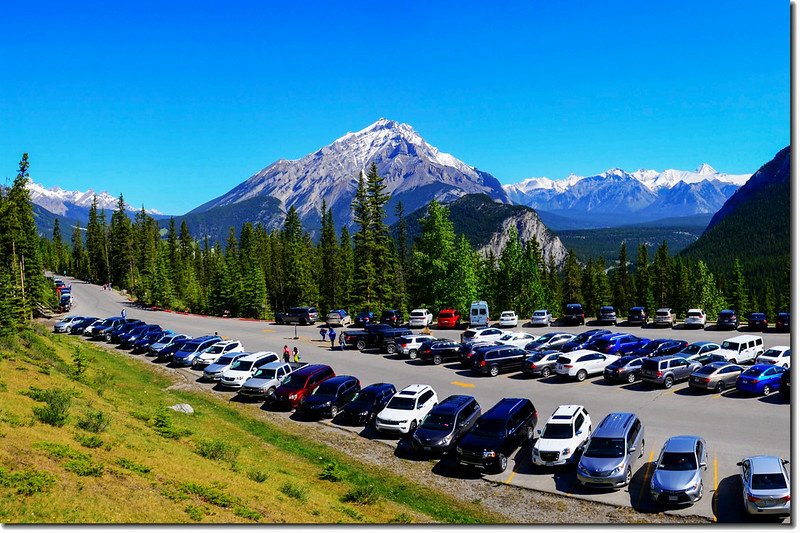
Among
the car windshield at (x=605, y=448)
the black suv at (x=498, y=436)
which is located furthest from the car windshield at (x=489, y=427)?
the car windshield at (x=605, y=448)

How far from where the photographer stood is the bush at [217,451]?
18781mm

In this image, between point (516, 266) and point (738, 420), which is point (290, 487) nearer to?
point (738, 420)

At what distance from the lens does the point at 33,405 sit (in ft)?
62.9

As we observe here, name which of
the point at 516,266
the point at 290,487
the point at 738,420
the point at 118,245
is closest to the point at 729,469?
the point at 738,420

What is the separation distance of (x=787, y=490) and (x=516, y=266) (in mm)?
68787

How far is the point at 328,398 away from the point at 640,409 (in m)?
14.9

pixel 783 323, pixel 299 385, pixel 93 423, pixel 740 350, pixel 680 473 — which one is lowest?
pixel 680 473

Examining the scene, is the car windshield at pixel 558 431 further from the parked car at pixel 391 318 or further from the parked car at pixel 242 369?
the parked car at pixel 391 318

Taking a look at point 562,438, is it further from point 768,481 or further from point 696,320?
point 696,320

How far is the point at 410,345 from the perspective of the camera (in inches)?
1638

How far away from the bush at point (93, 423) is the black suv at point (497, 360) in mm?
22032

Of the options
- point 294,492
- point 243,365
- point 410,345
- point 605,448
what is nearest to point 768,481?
point 605,448

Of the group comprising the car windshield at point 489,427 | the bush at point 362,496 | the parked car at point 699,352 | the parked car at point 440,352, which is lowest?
the bush at point 362,496

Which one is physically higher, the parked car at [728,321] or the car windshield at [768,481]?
the parked car at [728,321]
